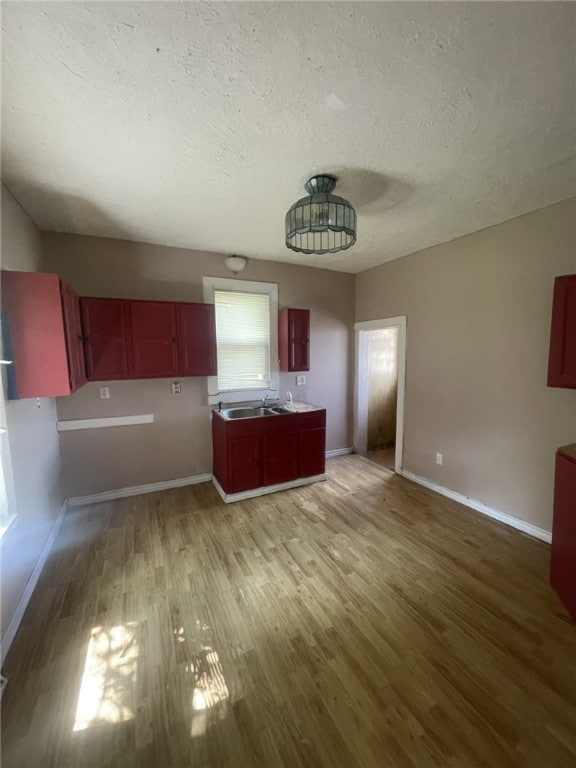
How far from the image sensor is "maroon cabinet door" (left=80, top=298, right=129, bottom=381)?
258cm

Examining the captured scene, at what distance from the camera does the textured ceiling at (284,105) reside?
97cm

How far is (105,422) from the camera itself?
115 inches

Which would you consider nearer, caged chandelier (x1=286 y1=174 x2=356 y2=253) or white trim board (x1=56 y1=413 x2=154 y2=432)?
caged chandelier (x1=286 y1=174 x2=356 y2=253)

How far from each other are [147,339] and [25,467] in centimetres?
138

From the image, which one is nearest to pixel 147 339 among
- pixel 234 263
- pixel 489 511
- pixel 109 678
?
pixel 234 263

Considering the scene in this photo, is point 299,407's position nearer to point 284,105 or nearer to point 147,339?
point 147,339

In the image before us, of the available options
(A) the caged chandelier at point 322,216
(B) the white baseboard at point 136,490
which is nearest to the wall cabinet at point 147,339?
(B) the white baseboard at point 136,490

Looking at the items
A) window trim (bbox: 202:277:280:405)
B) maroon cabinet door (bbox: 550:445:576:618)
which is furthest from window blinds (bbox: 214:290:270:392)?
maroon cabinet door (bbox: 550:445:576:618)

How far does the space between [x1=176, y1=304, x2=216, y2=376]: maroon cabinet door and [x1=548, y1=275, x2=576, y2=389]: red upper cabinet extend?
2832mm

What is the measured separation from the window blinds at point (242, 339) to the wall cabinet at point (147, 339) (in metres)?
0.30

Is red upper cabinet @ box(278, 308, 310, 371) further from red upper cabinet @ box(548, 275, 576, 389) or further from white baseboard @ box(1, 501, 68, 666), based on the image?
white baseboard @ box(1, 501, 68, 666)

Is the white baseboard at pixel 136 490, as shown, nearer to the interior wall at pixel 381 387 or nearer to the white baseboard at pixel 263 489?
the white baseboard at pixel 263 489

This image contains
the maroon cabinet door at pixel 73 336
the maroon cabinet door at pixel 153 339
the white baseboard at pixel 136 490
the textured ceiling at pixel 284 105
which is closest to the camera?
the textured ceiling at pixel 284 105

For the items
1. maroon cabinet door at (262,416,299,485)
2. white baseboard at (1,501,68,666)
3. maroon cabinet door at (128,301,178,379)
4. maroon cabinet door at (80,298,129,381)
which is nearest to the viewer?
white baseboard at (1,501,68,666)
